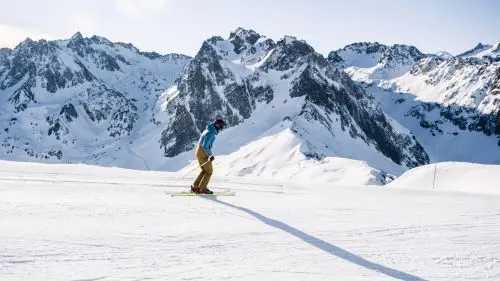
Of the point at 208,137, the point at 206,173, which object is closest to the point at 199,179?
the point at 206,173

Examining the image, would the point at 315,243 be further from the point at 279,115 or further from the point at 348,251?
the point at 279,115

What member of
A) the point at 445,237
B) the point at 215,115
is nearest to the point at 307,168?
the point at 445,237

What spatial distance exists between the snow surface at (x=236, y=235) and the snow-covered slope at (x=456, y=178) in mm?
6995

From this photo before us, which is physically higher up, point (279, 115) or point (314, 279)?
point (279, 115)

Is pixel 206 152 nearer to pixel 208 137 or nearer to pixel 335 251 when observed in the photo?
pixel 208 137

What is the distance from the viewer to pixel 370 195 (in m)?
14.8

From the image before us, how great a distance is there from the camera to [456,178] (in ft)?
71.8

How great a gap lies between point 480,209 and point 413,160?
614 ft

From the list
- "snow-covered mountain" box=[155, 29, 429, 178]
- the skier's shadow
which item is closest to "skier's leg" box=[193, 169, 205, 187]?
the skier's shadow

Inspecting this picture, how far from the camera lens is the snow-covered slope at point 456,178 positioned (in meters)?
20.3

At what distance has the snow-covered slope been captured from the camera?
66.7 ft

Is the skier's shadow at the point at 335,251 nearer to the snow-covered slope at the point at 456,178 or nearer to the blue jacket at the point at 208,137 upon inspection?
the blue jacket at the point at 208,137

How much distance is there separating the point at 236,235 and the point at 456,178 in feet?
55.4

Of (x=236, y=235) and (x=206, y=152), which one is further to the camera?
(x=206, y=152)
